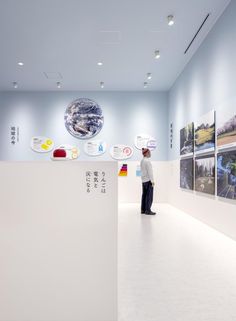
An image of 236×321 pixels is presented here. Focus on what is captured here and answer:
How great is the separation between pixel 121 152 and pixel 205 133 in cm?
392

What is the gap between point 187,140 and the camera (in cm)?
652

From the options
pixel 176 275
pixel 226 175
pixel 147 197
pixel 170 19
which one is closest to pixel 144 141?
pixel 147 197

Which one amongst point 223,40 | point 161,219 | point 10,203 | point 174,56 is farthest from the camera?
point 174,56

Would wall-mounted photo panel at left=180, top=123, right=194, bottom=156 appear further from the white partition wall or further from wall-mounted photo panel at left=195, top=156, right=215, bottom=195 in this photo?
the white partition wall

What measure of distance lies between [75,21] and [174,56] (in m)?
2.47

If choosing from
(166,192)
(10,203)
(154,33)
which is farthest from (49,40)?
(166,192)

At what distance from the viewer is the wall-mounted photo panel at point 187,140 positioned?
6.23m

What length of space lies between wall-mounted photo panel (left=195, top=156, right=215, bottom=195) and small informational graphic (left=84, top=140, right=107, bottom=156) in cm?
375

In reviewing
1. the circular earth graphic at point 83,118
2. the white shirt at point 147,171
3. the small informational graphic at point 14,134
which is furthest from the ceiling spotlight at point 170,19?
the small informational graphic at point 14,134

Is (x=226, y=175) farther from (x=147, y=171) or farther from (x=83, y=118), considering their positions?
(x=83, y=118)

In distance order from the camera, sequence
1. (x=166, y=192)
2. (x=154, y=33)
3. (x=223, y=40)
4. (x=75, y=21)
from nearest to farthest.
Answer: (x=223, y=40)
(x=75, y=21)
(x=154, y=33)
(x=166, y=192)

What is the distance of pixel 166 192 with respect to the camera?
28.7 feet

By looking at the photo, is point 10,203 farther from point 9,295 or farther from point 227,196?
point 227,196

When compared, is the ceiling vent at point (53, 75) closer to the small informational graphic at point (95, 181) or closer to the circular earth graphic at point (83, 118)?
the circular earth graphic at point (83, 118)
